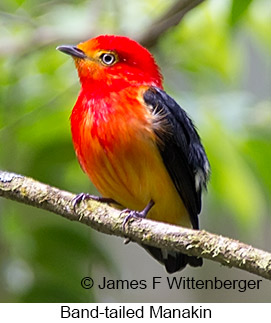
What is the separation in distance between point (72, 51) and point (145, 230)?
1335 millimetres

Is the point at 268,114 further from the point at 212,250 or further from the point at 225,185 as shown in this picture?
the point at 212,250

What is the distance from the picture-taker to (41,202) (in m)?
2.78

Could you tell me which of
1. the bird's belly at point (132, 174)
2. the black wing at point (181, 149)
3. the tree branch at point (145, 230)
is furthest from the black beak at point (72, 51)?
the tree branch at point (145, 230)

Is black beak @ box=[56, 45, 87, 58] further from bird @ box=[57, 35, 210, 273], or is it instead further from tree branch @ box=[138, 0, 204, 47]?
tree branch @ box=[138, 0, 204, 47]

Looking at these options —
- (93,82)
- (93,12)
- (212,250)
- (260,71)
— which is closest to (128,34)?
(93,12)

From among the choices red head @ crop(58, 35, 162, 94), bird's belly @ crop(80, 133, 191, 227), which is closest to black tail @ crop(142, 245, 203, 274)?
bird's belly @ crop(80, 133, 191, 227)

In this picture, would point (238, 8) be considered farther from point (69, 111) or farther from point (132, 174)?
point (69, 111)

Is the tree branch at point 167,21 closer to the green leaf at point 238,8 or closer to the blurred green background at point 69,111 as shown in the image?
the blurred green background at point 69,111

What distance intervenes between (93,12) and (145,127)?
1312 mm

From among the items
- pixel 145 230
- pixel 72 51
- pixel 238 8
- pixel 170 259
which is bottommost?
pixel 145 230

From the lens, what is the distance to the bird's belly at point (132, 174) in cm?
332

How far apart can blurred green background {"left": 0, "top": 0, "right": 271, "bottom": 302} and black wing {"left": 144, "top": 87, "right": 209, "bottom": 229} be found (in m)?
0.08

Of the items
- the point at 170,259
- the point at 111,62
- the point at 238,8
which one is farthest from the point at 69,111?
the point at 238,8

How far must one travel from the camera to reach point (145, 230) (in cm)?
268
